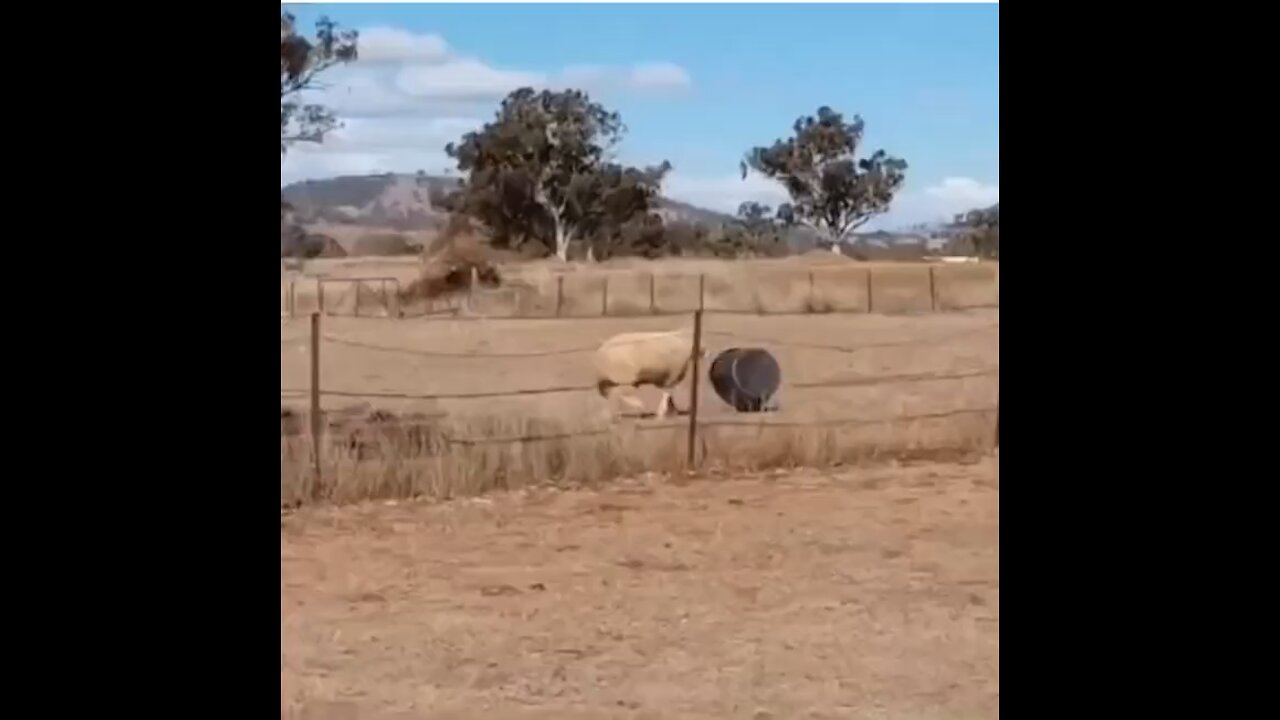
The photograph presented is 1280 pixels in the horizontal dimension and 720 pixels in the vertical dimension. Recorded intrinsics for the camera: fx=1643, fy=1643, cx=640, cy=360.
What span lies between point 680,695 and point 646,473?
1.84 metres

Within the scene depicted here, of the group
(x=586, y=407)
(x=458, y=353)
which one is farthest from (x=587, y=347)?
(x=586, y=407)

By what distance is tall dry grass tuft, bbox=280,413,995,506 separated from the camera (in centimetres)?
411

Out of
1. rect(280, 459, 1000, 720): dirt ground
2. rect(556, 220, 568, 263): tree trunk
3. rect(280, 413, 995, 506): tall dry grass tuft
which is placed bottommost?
rect(280, 459, 1000, 720): dirt ground

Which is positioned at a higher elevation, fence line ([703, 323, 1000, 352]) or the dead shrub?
the dead shrub

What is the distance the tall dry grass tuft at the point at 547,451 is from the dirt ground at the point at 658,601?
0.37ft

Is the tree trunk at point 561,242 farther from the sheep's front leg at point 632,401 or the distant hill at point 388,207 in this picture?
the sheep's front leg at point 632,401

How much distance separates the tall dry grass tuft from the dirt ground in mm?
113

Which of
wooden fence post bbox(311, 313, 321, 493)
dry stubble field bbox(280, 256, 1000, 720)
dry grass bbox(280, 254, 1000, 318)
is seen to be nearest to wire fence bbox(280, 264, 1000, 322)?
dry grass bbox(280, 254, 1000, 318)

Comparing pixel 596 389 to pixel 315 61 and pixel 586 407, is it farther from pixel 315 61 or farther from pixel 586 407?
pixel 315 61

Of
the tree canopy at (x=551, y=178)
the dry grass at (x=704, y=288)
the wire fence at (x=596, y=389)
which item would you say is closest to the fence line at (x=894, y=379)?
the wire fence at (x=596, y=389)

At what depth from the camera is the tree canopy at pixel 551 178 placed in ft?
32.3

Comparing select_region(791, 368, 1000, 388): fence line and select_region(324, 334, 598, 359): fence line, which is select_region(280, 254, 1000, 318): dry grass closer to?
select_region(324, 334, 598, 359): fence line

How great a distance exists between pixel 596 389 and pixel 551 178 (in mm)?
4881
